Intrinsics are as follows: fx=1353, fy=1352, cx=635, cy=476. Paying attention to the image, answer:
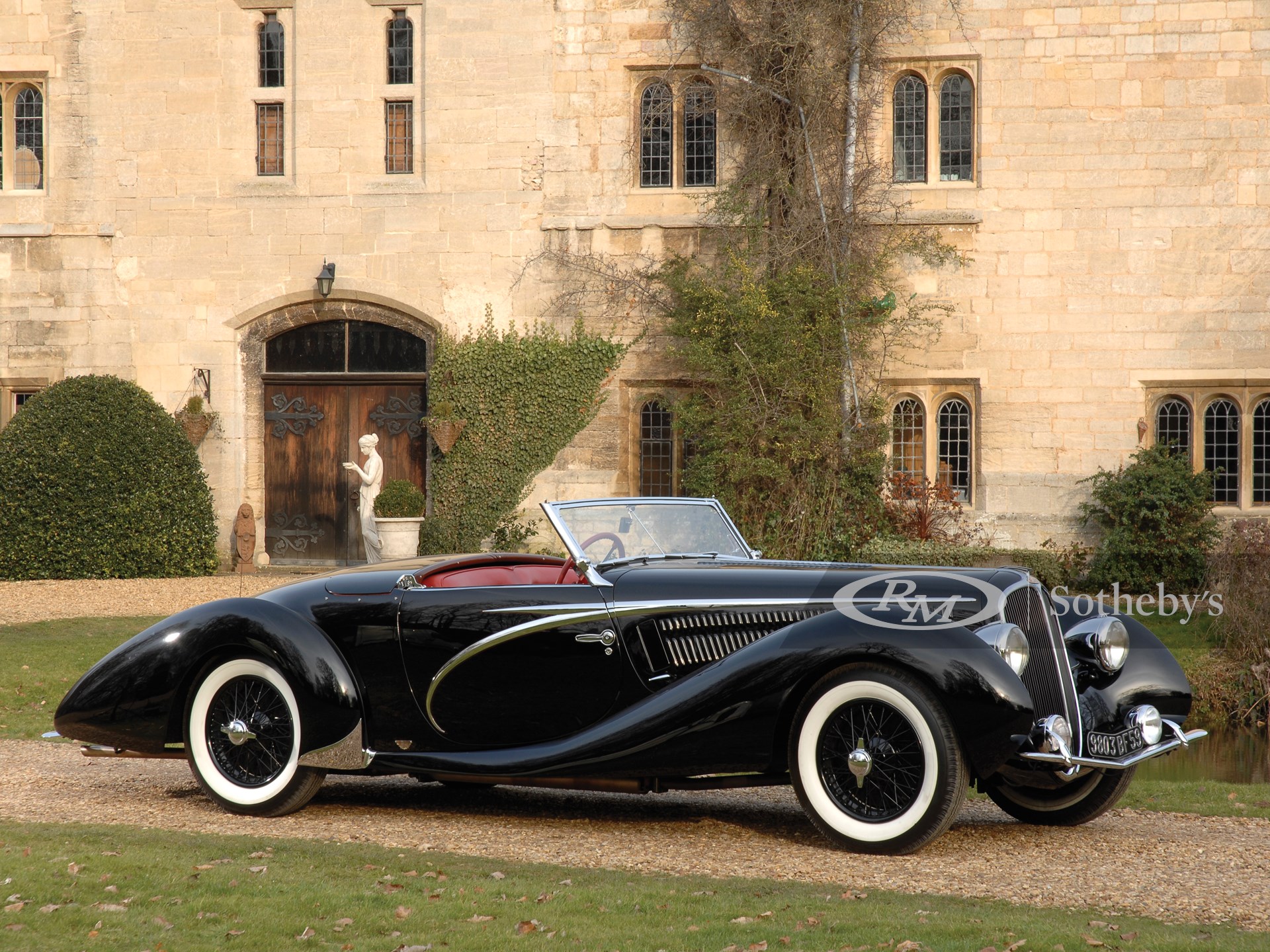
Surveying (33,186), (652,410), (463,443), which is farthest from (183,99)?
(652,410)

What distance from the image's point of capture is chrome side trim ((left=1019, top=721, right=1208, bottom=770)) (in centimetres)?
493

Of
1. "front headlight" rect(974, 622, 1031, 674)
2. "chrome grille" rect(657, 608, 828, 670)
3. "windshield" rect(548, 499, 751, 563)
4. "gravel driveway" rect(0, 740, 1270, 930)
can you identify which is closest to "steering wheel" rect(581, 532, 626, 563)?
"windshield" rect(548, 499, 751, 563)

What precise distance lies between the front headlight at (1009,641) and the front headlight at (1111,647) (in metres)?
0.52

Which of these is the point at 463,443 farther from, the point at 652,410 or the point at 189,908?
the point at 189,908

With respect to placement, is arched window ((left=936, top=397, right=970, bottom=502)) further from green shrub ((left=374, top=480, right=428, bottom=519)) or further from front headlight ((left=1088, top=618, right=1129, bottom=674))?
front headlight ((left=1088, top=618, right=1129, bottom=674))

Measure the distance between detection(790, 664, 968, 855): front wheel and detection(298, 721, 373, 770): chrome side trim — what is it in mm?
1921

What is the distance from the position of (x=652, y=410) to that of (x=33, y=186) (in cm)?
890

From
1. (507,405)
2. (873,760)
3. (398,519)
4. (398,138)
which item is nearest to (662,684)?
(873,760)

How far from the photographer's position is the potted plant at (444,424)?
17.1m

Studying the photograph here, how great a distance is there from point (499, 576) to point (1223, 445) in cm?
1297

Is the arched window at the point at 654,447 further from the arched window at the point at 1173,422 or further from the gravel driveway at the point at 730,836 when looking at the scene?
the gravel driveway at the point at 730,836

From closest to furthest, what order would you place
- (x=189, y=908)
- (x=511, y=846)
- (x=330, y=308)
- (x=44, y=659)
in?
(x=189, y=908) < (x=511, y=846) < (x=44, y=659) < (x=330, y=308)

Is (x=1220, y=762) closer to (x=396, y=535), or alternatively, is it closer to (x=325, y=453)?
(x=396, y=535)

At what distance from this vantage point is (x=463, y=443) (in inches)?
682
